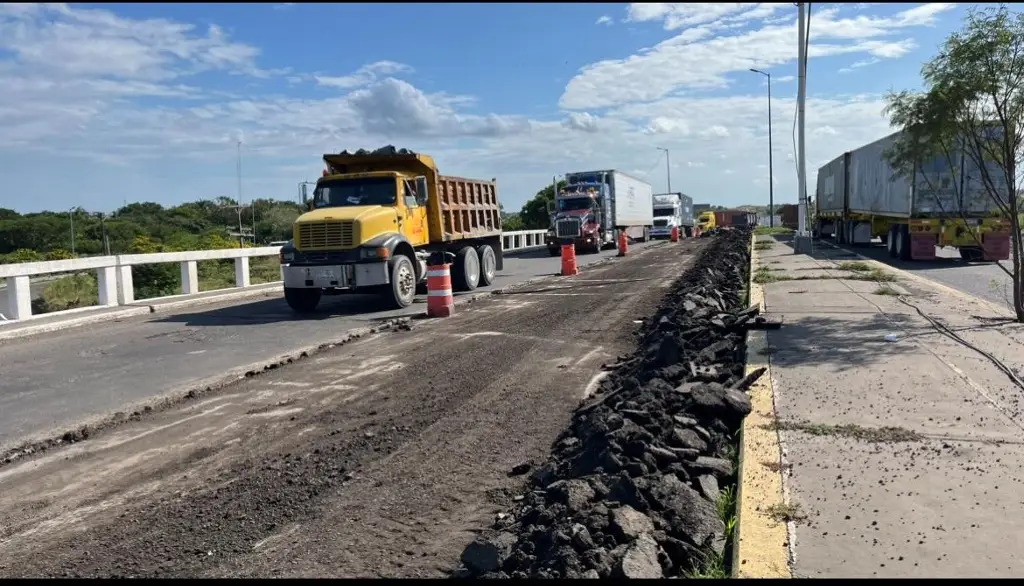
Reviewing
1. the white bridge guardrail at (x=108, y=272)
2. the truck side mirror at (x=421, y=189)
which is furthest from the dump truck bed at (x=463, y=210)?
the white bridge guardrail at (x=108, y=272)

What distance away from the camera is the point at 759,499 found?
13.4 feet

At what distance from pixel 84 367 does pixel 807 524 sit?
29.5 ft

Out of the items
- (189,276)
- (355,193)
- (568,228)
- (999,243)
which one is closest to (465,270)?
(355,193)

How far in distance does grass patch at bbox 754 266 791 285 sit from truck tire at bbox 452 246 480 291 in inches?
254

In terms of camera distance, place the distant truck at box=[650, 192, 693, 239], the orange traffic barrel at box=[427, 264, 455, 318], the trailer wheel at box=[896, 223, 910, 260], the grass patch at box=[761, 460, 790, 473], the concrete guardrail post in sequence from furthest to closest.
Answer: the distant truck at box=[650, 192, 693, 239]
the trailer wheel at box=[896, 223, 910, 260]
the concrete guardrail post
the orange traffic barrel at box=[427, 264, 455, 318]
the grass patch at box=[761, 460, 790, 473]

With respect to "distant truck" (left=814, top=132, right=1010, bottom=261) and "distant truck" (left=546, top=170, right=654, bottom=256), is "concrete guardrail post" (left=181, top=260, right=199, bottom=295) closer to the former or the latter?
"distant truck" (left=814, top=132, right=1010, bottom=261)

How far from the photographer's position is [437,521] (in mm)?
4480

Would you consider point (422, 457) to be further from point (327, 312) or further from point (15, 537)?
point (327, 312)

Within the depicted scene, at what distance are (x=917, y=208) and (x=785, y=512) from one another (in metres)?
21.1

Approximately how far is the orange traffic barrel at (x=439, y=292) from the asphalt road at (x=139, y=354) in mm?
850

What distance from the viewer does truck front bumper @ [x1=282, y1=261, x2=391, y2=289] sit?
1442 cm

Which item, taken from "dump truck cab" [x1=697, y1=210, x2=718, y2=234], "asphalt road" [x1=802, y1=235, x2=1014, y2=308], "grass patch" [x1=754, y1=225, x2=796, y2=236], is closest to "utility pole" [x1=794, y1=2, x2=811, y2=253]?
"asphalt road" [x1=802, y1=235, x2=1014, y2=308]

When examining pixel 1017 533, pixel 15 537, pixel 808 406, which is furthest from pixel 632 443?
pixel 15 537

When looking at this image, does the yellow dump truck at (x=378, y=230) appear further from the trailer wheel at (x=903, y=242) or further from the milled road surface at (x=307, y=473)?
the trailer wheel at (x=903, y=242)
